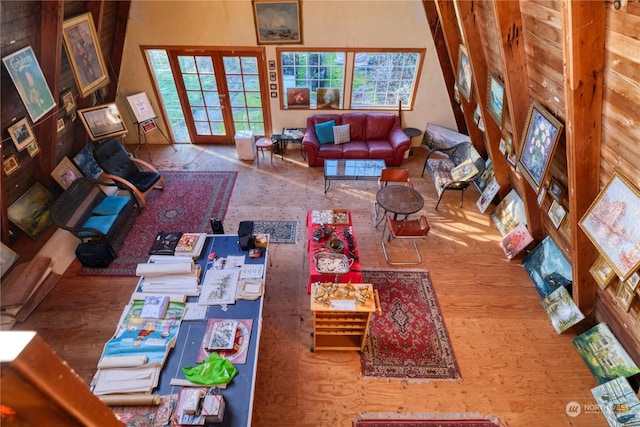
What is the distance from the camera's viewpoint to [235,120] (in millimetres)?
7352

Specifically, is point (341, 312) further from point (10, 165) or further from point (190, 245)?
point (10, 165)

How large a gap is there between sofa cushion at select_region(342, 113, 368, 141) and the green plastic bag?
515cm

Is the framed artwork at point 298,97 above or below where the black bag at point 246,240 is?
above

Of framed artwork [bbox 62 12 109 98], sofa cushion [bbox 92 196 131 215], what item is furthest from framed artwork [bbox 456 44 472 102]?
sofa cushion [bbox 92 196 131 215]

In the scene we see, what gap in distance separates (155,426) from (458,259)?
166 inches

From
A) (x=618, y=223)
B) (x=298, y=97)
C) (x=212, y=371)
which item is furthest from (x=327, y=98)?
(x=212, y=371)

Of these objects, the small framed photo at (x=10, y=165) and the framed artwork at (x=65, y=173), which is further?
the framed artwork at (x=65, y=173)

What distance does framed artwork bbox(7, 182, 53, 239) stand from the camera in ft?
15.6

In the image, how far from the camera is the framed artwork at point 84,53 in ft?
15.4

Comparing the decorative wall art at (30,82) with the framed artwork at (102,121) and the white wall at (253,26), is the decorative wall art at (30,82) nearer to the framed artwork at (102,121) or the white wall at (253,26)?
the framed artwork at (102,121)

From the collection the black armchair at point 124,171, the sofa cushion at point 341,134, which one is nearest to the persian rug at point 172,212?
the black armchair at point 124,171

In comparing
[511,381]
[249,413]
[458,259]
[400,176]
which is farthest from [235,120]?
[511,381]

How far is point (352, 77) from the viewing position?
6750 millimetres

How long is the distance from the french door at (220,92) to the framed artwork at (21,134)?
2.94 metres
